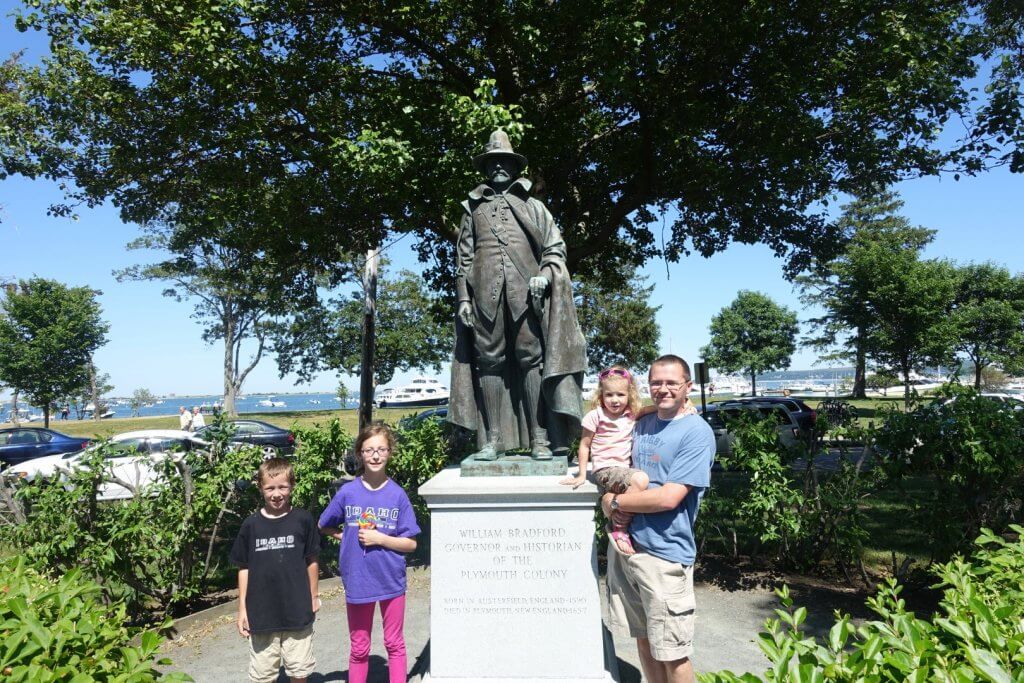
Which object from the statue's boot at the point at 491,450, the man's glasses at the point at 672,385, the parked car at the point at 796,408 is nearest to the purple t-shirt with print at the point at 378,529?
the statue's boot at the point at 491,450

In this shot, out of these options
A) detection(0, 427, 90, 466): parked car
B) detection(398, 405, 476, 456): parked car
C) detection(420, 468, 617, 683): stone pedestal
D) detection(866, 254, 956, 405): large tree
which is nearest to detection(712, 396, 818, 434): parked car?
detection(398, 405, 476, 456): parked car

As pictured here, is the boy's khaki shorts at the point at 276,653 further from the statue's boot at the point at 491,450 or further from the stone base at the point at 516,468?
the statue's boot at the point at 491,450

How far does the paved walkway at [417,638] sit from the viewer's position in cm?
487

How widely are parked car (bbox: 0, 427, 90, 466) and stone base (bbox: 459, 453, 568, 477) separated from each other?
60.1 ft

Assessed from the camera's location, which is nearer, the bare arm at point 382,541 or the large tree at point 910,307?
the bare arm at point 382,541

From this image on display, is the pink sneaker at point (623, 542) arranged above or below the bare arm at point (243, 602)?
above

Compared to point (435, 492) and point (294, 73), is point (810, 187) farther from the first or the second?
point (435, 492)

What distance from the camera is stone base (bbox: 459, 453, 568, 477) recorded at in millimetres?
4195

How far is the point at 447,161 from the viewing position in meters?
9.41

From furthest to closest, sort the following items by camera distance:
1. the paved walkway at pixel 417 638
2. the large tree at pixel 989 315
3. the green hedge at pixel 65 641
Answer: the large tree at pixel 989 315
the paved walkway at pixel 417 638
the green hedge at pixel 65 641

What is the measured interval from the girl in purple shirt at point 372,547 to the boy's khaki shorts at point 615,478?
1.17m

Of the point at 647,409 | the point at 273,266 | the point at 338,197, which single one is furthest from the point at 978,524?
the point at 273,266

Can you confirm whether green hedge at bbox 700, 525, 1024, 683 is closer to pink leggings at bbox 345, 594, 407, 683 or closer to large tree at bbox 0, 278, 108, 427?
pink leggings at bbox 345, 594, 407, 683

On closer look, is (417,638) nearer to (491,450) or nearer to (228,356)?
(491,450)
